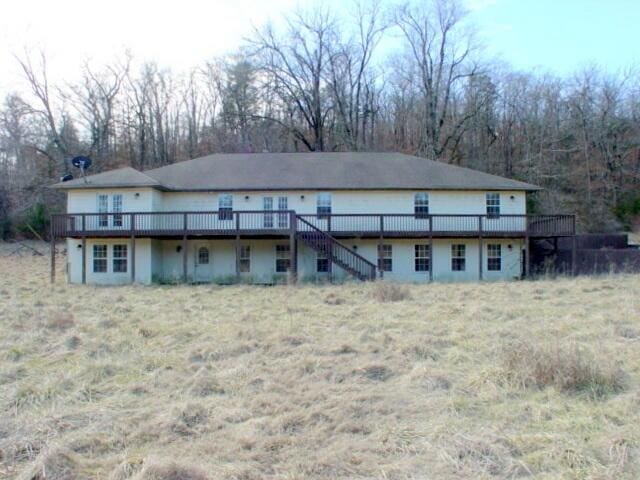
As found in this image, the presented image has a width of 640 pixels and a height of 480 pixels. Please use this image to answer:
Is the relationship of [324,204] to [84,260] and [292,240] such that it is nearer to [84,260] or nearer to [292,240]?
[292,240]

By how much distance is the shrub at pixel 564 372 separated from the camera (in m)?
7.57

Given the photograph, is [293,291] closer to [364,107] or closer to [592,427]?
[592,427]

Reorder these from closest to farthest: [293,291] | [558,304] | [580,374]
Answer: [580,374] < [558,304] < [293,291]

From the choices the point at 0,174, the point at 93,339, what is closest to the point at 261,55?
the point at 0,174

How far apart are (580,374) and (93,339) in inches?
342

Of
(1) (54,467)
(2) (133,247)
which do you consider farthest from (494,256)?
(1) (54,467)

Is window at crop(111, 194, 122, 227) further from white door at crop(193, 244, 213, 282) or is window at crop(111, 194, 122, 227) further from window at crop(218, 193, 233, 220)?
window at crop(218, 193, 233, 220)

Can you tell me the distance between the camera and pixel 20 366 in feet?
30.8

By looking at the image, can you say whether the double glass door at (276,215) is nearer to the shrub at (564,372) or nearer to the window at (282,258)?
the window at (282,258)

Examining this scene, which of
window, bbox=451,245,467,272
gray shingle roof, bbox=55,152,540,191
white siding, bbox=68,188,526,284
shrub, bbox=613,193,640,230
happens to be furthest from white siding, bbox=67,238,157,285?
shrub, bbox=613,193,640,230

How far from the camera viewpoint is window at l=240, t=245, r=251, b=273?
29.1 meters

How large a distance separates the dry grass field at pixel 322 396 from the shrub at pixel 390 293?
3.29 m

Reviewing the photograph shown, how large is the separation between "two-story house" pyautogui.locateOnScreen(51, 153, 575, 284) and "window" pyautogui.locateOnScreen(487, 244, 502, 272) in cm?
5

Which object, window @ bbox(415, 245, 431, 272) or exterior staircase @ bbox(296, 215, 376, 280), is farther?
window @ bbox(415, 245, 431, 272)
